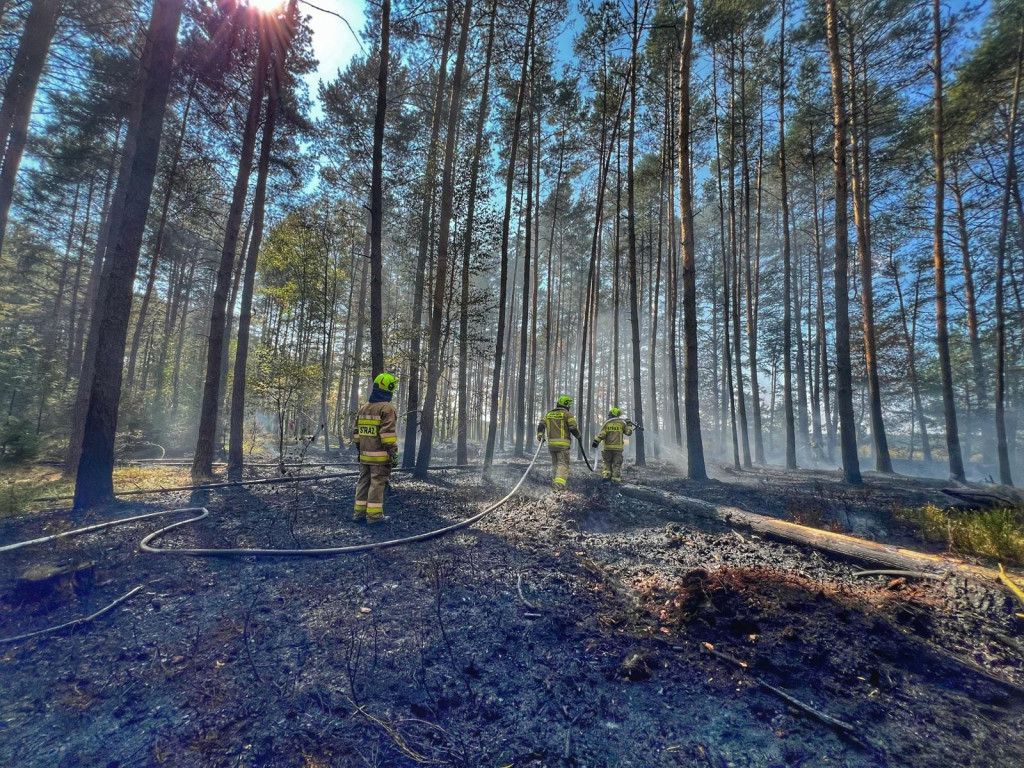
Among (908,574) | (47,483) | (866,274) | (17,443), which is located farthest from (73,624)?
(866,274)

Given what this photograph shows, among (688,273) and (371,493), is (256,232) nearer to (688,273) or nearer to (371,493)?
(371,493)

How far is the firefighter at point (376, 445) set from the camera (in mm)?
5949

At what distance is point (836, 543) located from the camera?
478cm

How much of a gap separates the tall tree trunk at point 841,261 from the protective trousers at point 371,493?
1233 cm

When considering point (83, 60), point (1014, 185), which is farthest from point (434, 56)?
point (1014, 185)

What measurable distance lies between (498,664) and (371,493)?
390 centimetres

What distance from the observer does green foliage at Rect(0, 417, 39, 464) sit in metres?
9.20

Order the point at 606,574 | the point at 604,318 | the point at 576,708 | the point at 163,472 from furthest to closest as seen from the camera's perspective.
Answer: the point at 604,318
the point at 163,472
the point at 606,574
the point at 576,708

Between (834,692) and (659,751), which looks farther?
(834,692)

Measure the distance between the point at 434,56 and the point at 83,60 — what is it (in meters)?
9.89

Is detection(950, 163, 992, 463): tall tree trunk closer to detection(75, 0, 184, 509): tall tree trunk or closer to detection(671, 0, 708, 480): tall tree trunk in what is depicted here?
detection(671, 0, 708, 480): tall tree trunk

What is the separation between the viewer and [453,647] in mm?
2918

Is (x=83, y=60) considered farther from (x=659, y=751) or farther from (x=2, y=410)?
(x=659, y=751)

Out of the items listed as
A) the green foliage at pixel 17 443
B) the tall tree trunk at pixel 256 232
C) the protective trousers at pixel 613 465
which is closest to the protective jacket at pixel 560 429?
the protective trousers at pixel 613 465
